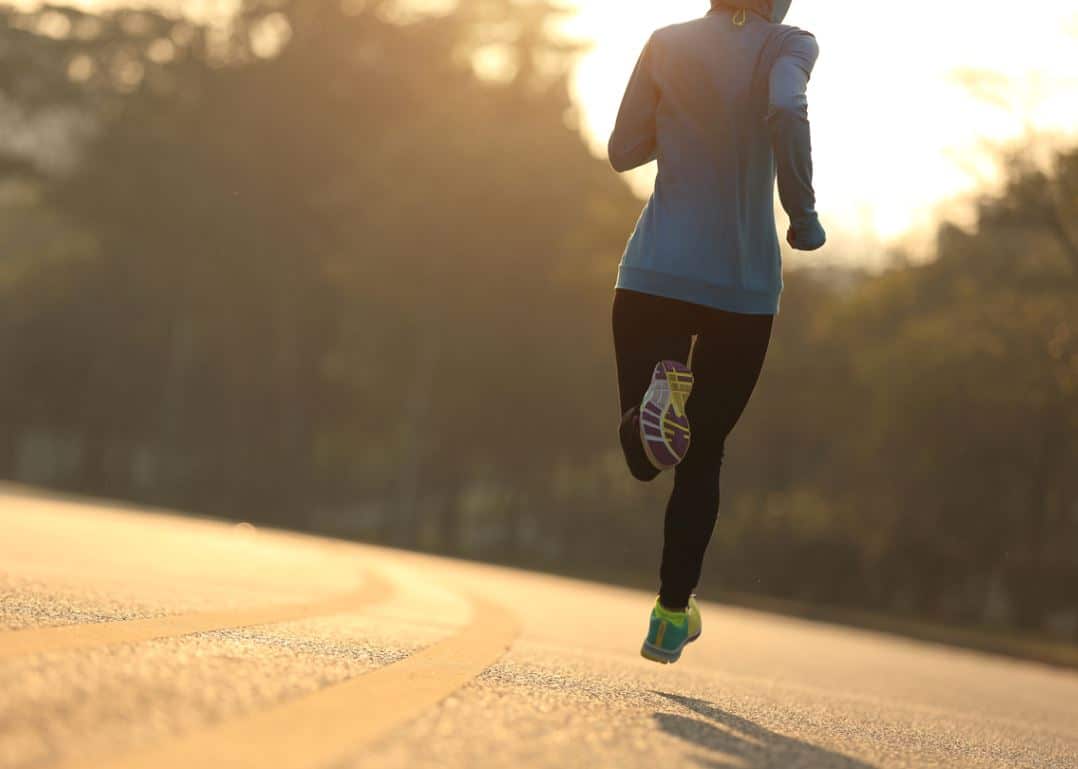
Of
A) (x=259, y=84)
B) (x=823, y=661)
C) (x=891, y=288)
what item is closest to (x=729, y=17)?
(x=823, y=661)

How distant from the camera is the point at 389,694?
415cm

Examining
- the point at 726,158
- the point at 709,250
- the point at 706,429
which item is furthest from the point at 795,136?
the point at 706,429

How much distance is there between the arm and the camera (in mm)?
5570

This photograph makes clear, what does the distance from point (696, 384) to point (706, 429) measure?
0.15 meters

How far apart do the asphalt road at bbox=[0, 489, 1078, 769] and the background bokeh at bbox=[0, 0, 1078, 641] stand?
2852 cm

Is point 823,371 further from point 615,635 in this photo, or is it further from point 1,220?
point 615,635

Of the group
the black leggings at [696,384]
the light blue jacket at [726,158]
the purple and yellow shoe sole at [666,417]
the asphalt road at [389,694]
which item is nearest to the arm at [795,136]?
the light blue jacket at [726,158]

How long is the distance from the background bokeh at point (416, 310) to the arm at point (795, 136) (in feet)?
103

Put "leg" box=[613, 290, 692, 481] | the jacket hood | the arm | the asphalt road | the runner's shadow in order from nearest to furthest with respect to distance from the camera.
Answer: the asphalt road
the runner's shadow
the arm
"leg" box=[613, 290, 692, 481]
the jacket hood

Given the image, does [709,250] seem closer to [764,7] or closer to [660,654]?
[764,7]

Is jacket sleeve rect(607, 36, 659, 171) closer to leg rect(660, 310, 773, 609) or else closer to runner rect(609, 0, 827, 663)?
runner rect(609, 0, 827, 663)

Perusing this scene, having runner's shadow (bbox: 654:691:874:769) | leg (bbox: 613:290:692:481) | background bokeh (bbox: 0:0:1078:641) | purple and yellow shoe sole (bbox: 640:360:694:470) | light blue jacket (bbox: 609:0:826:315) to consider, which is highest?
background bokeh (bbox: 0:0:1078:641)

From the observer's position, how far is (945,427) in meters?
39.6

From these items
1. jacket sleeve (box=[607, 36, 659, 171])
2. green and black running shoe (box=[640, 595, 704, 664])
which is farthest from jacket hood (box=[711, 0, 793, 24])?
green and black running shoe (box=[640, 595, 704, 664])
